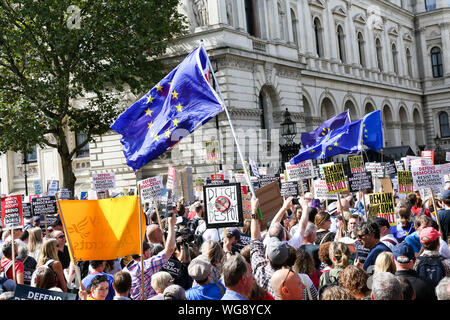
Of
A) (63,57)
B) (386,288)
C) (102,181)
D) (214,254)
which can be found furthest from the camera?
(63,57)

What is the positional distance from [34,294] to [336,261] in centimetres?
288

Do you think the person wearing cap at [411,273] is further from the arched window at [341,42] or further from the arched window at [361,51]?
the arched window at [361,51]

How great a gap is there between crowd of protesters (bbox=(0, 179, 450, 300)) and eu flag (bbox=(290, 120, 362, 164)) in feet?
17.2

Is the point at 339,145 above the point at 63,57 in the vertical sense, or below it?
below

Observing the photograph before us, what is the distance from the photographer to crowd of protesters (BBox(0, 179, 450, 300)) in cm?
482

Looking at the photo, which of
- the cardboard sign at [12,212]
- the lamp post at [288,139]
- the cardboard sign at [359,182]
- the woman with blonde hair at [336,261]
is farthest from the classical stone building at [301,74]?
the woman with blonde hair at [336,261]

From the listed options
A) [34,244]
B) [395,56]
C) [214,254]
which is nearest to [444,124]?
[395,56]

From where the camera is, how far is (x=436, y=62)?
174 feet

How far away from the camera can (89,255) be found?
652 cm

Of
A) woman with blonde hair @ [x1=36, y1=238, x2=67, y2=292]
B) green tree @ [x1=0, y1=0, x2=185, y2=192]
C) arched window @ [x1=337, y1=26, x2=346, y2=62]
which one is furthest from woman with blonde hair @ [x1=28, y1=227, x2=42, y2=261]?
arched window @ [x1=337, y1=26, x2=346, y2=62]

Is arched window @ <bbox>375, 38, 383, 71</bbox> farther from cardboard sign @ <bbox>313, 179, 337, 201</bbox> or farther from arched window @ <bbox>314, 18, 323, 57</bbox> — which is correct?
cardboard sign @ <bbox>313, 179, 337, 201</bbox>

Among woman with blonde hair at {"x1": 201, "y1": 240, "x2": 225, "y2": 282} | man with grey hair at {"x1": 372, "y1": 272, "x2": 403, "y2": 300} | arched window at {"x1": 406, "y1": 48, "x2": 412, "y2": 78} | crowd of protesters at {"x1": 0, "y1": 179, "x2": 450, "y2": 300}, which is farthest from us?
arched window at {"x1": 406, "y1": 48, "x2": 412, "y2": 78}

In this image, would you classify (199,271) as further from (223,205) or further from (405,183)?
(405,183)
